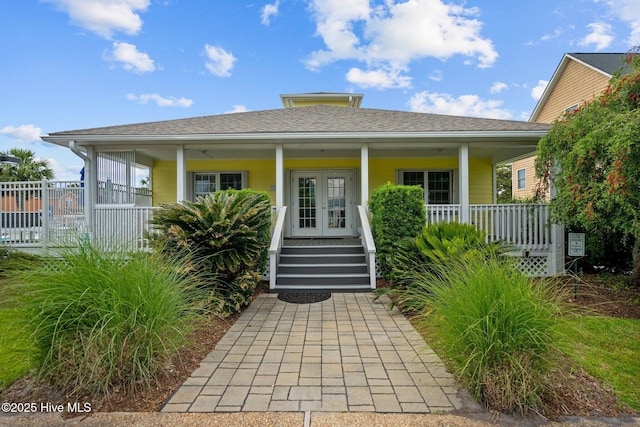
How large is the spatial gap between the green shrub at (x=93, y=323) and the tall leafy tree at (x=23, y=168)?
18.2 metres

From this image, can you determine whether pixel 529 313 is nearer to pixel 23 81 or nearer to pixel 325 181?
pixel 325 181

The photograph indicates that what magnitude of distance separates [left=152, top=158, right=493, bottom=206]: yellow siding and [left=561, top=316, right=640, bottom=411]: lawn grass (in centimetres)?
636

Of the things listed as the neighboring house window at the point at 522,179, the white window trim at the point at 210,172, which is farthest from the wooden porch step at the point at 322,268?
the neighboring house window at the point at 522,179

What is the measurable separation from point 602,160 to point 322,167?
6.70 metres

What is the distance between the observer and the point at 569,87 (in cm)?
1650

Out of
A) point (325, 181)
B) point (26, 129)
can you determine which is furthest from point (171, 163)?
point (26, 129)

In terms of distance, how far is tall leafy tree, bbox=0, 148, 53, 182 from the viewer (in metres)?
16.7

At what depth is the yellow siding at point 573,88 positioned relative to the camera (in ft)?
47.8

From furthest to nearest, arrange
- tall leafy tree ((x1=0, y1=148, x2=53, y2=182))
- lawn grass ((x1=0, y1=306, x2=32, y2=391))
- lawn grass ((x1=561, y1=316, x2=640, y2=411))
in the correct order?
tall leafy tree ((x1=0, y1=148, x2=53, y2=182)) < lawn grass ((x1=0, y1=306, x2=32, y2=391)) < lawn grass ((x1=561, y1=316, x2=640, y2=411))

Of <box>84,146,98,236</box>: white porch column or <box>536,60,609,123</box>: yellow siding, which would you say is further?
<box>536,60,609,123</box>: yellow siding

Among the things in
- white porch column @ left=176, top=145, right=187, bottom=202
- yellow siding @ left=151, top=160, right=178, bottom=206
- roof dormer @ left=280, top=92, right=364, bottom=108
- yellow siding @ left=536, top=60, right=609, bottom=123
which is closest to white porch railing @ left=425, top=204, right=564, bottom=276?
white porch column @ left=176, top=145, right=187, bottom=202

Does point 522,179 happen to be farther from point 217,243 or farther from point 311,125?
point 217,243

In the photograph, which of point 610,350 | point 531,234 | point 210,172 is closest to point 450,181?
point 531,234

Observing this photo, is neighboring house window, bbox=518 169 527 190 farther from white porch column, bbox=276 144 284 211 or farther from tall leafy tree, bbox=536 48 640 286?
white porch column, bbox=276 144 284 211
